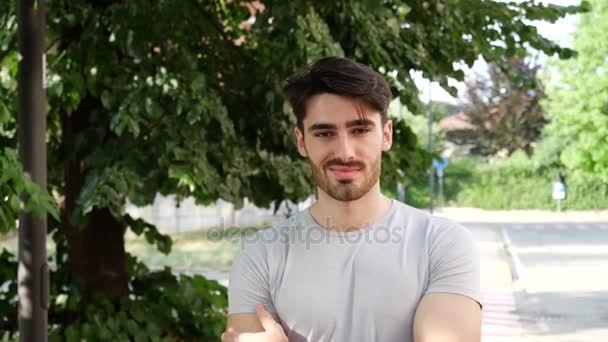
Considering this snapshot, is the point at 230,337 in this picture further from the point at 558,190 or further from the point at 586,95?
the point at 558,190

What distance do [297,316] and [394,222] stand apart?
13.6 inches

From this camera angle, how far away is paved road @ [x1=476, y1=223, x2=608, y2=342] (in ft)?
40.9

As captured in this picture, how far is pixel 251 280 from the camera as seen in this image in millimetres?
2354

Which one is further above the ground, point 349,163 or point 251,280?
point 349,163

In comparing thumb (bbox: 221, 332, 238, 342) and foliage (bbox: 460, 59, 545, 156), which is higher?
foliage (bbox: 460, 59, 545, 156)

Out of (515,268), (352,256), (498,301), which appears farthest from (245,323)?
(515,268)

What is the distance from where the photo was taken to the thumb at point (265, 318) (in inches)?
88.8

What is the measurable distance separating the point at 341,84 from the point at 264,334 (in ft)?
2.16

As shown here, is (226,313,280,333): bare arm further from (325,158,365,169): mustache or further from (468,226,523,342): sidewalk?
(468,226,523,342): sidewalk

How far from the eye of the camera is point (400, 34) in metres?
6.30

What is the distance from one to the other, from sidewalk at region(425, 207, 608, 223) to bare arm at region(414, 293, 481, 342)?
39.9 metres

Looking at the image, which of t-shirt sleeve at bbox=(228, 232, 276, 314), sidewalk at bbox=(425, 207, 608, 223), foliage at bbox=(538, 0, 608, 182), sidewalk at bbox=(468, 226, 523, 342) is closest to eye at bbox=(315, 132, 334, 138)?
t-shirt sleeve at bbox=(228, 232, 276, 314)

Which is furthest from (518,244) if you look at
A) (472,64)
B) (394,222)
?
(394,222)

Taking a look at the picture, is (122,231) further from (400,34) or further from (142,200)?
(400,34)
